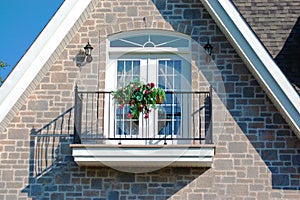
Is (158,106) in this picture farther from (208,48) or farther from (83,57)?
(83,57)

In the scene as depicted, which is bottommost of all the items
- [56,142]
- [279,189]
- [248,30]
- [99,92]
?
[279,189]

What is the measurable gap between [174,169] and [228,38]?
2.74 meters

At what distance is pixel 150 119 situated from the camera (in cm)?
1278

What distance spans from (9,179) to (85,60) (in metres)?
2.68

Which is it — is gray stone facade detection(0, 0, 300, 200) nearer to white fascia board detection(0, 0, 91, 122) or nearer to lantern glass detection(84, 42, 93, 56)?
lantern glass detection(84, 42, 93, 56)

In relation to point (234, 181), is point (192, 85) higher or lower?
higher

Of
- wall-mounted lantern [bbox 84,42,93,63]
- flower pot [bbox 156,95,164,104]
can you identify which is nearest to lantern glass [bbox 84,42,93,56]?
wall-mounted lantern [bbox 84,42,93,63]

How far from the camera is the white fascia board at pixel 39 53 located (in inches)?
492

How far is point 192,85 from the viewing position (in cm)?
1312

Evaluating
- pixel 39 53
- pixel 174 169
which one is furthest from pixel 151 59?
pixel 174 169

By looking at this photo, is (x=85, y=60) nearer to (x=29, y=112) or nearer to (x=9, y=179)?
(x=29, y=112)

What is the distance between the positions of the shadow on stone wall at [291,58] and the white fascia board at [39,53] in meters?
3.99

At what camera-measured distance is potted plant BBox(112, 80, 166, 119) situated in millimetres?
12445

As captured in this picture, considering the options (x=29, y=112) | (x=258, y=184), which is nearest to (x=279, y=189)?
(x=258, y=184)
